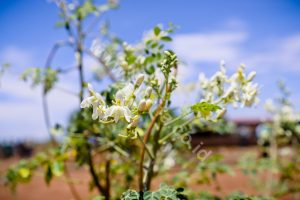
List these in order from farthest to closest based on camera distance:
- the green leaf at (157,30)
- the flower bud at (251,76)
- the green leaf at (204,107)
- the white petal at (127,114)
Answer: the green leaf at (157,30), the flower bud at (251,76), the green leaf at (204,107), the white petal at (127,114)

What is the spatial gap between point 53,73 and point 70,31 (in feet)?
1.13

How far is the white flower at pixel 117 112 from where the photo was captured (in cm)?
132

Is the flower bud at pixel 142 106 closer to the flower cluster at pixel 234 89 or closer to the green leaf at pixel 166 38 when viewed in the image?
the flower cluster at pixel 234 89

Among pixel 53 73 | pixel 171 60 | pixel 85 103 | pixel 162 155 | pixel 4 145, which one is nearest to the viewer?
pixel 85 103

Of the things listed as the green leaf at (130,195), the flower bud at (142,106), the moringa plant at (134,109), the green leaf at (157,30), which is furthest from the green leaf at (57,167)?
the flower bud at (142,106)

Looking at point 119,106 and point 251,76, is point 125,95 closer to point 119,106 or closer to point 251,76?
point 119,106

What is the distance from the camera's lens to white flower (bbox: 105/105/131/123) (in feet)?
4.34

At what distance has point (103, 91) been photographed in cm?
201

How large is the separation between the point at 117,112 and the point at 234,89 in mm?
685

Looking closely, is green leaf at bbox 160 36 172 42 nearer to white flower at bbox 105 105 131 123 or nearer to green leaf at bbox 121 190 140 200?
white flower at bbox 105 105 131 123

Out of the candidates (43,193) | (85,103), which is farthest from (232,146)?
(85,103)

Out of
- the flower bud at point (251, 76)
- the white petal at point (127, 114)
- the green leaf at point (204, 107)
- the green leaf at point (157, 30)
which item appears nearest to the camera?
the white petal at point (127, 114)

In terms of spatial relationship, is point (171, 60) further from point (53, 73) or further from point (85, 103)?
point (53, 73)

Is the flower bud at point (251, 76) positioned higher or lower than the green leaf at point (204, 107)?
higher
